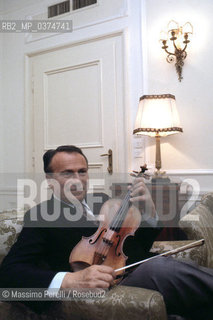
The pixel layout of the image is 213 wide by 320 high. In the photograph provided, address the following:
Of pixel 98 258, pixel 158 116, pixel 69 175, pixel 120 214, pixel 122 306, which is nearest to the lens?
pixel 122 306

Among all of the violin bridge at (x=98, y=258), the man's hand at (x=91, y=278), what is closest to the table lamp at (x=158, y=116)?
the violin bridge at (x=98, y=258)

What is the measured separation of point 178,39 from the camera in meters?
2.37

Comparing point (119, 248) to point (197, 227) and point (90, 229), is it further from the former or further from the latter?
point (197, 227)

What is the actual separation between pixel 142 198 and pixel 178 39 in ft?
5.62

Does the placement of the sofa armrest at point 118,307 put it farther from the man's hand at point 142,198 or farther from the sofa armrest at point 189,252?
the sofa armrest at point 189,252

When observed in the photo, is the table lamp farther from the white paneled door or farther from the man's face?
the man's face

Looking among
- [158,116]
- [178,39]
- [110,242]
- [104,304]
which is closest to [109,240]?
[110,242]

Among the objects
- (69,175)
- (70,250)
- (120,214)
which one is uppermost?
(69,175)

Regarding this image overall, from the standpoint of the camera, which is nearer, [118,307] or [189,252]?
[118,307]

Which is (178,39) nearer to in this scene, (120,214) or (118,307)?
(120,214)

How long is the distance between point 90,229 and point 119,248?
163 mm

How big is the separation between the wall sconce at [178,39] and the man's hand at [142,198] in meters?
1.51

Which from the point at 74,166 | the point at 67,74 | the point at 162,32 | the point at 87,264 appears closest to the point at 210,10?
the point at 162,32

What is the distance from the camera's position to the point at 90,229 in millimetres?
1130
